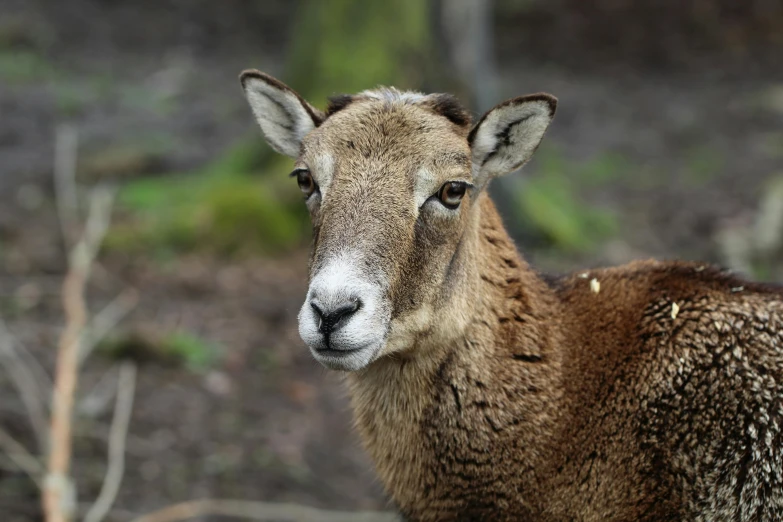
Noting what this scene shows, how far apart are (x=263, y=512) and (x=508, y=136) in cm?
395

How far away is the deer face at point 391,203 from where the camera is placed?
422 cm

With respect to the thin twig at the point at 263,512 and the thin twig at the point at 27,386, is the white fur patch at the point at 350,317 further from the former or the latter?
the thin twig at the point at 27,386

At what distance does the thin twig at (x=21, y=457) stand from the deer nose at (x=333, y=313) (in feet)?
12.3

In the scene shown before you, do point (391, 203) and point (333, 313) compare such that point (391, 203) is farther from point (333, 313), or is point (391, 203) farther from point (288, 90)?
point (288, 90)

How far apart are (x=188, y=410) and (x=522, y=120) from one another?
4.96m

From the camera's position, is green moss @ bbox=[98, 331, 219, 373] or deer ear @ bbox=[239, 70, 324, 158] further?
green moss @ bbox=[98, 331, 219, 373]

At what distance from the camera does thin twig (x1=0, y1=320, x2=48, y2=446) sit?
7438 millimetres

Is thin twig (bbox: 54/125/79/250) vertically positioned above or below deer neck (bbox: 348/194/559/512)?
above

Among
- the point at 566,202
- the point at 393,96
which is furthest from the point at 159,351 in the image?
the point at 566,202

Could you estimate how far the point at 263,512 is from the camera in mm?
7262

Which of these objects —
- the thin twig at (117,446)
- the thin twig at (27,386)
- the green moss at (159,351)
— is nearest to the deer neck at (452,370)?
the thin twig at (117,446)

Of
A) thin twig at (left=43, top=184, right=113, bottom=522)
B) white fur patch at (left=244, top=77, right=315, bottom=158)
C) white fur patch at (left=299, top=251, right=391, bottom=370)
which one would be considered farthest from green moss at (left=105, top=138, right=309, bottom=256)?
white fur patch at (left=299, top=251, right=391, bottom=370)

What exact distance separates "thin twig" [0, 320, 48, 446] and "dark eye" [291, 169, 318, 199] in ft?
12.5

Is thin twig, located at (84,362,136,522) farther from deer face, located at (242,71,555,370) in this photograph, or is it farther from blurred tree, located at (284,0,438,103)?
blurred tree, located at (284,0,438,103)
